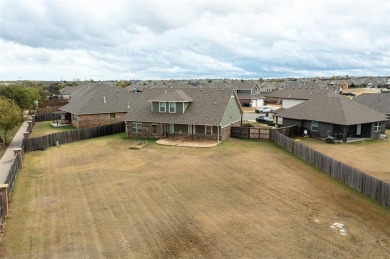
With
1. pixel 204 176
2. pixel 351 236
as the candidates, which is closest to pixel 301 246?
pixel 351 236

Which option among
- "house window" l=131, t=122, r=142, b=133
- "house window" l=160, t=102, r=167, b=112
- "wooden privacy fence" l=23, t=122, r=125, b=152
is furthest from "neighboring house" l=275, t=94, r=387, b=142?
"wooden privacy fence" l=23, t=122, r=125, b=152

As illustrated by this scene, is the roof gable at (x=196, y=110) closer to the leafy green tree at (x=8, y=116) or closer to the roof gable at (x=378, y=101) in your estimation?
the leafy green tree at (x=8, y=116)

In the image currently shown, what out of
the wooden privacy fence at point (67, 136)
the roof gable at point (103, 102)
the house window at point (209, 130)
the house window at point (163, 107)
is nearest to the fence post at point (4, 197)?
the wooden privacy fence at point (67, 136)

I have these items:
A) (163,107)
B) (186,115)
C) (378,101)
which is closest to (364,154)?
(186,115)

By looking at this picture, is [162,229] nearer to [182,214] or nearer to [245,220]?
[182,214]

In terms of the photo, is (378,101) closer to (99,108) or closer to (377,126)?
(377,126)

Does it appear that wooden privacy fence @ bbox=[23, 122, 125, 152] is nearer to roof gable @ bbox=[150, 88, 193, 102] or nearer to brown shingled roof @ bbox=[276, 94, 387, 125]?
roof gable @ bbox=[150, 88, 193, 102]
